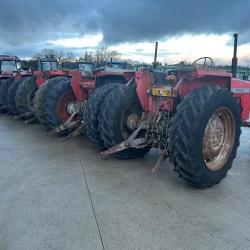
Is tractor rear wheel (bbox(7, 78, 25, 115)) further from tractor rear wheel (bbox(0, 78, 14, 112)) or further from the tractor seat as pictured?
the tractor seat

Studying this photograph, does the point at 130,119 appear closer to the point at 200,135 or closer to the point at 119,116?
the point at 119,116

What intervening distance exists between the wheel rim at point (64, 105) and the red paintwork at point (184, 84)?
271 cm

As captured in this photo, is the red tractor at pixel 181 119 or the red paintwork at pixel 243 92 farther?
the red paintwork at pixel 243 92

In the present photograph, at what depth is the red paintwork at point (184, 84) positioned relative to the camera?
15.8 feet

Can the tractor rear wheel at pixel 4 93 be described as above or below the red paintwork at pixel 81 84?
below

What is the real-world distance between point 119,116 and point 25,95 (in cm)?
512

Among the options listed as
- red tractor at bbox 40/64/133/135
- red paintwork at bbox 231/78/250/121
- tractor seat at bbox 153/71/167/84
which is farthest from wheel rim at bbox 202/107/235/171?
red tractor at bbox 40/64/133/135

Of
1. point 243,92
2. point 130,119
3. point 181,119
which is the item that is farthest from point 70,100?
point 181,119

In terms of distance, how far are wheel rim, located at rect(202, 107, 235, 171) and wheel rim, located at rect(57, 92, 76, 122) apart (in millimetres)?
4021

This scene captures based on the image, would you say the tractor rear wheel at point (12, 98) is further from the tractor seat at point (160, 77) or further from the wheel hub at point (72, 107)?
the tractor seat at point (160, 77)

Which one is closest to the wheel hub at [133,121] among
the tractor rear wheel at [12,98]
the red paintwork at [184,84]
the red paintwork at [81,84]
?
the red paintwork at [184,84]

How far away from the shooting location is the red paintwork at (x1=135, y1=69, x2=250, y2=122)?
482cm

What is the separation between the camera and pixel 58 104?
7.49 meters

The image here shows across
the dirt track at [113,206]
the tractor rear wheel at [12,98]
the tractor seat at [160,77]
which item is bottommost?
the dirt track at [113,206]
